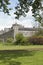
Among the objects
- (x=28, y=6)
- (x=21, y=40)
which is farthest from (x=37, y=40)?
(x=28, y=6)

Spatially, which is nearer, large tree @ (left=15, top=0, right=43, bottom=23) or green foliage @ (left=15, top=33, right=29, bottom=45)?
large tree @ (left=15, top=0, right=43, bottom=23)

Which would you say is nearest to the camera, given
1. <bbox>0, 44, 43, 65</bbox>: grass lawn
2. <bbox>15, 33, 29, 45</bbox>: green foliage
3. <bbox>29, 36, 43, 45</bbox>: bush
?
<bbox>0, 44, 43, 65</bbox>: grass lawn

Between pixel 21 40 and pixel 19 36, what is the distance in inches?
46.5

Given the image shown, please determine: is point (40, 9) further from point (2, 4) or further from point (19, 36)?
point (19, 36)

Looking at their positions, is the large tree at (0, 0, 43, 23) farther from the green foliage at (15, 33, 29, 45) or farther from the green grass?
the green foliage at (15, 33, 29, 45)

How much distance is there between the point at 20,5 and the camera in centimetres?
2823

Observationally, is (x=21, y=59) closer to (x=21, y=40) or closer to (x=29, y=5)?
(x=29, y=5)

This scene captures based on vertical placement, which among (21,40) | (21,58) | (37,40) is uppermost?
(21,58)

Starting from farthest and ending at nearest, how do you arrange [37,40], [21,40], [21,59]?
[37,40] → [21,40] → [21,59]

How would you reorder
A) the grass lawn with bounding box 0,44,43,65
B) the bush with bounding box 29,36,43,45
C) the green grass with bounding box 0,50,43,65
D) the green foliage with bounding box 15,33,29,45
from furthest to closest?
the bush with bounding box 29,36,43,45, the green foliage with bounding box 15,33,29,45, the grass lawn with bounding box 0,44,43,65, the green grass with bounding box 0,50,43,65

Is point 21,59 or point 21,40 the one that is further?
point 21,40

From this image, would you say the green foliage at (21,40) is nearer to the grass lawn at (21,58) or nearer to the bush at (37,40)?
the bush at (37,40)

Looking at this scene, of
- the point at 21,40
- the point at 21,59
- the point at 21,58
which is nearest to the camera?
the point at 21,59

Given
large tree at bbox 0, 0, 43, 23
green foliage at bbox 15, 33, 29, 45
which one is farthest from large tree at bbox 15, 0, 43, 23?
green foliage at bbox 15, 33, 29, 45
